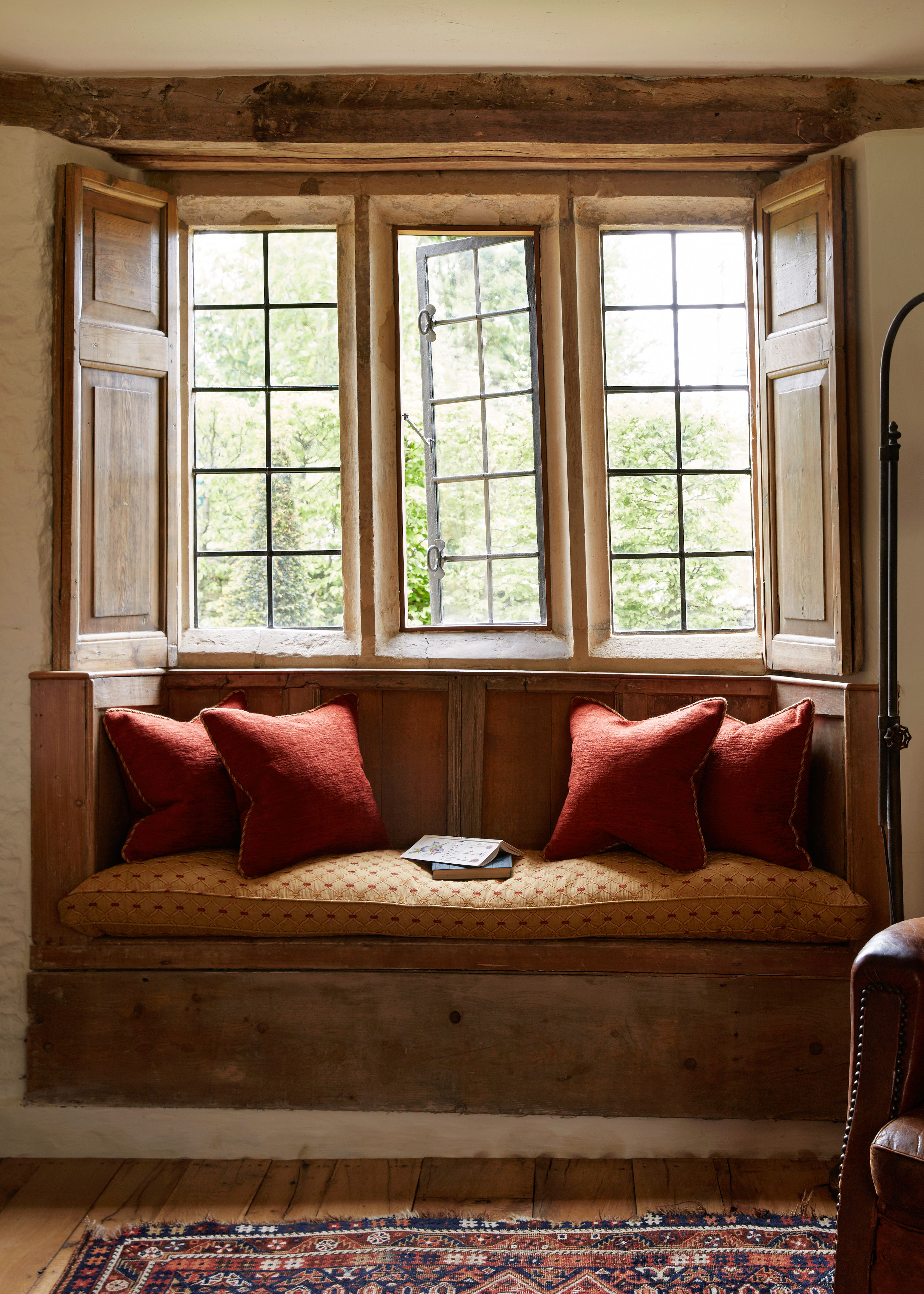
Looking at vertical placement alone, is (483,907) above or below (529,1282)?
above

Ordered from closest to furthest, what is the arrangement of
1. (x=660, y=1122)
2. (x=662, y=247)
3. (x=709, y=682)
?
(x=660, y=1122)
(x=709, y=682)
(x=662, y=247)

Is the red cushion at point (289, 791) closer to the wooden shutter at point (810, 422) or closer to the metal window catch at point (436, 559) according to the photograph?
the metal window catch at point (436, 559)

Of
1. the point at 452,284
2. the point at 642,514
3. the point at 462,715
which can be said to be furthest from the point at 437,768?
the point at 452,284

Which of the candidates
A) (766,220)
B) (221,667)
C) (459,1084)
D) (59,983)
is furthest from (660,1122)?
(766,220)

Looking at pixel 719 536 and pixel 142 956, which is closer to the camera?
pixel 142 956

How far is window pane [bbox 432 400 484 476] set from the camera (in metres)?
3.43

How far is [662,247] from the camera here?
3389 millimetres

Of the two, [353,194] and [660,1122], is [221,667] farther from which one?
[660,1122]

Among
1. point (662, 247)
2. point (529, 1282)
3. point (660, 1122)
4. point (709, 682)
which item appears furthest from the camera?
point (662, 247)

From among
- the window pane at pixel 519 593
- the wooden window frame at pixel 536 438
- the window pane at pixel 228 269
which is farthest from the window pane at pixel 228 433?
the window pane at pixel 519 593

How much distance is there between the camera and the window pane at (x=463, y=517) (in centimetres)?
344

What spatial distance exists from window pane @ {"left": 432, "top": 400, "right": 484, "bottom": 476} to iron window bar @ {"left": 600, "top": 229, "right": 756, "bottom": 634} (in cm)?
48

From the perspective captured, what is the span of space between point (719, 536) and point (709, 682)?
0.60 m

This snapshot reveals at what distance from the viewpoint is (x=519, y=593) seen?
341cm
